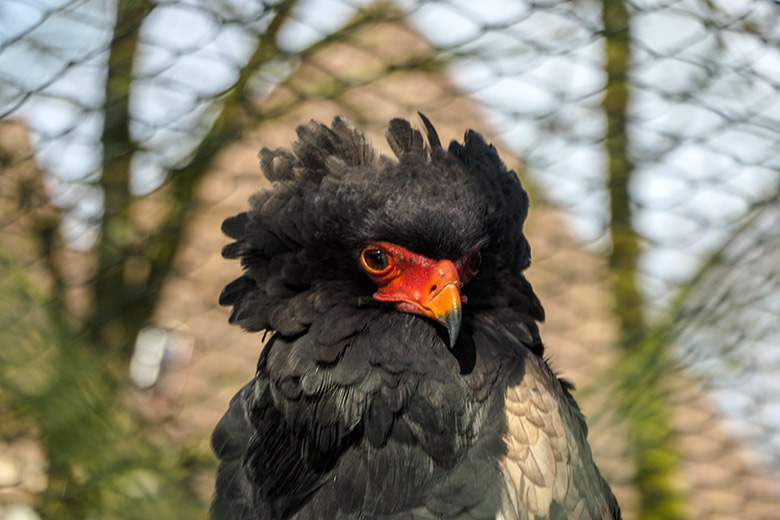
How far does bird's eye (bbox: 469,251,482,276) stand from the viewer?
153 centimetres

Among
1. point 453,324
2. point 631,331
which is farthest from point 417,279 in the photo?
point 631,331

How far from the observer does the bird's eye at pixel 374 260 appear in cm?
149

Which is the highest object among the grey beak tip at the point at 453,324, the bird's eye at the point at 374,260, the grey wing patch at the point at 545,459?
the bird's eye at the point at 374,260

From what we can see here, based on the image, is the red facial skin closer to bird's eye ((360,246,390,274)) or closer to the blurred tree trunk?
bird's eye ((360,246,390,274))

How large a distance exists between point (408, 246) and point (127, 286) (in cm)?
189

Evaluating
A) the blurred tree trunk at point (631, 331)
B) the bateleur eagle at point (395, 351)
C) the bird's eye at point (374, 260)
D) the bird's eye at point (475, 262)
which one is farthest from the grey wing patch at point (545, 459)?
the bird's eye at point (374, 260)

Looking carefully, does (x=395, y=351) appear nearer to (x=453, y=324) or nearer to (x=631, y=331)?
(x=453, y=324)

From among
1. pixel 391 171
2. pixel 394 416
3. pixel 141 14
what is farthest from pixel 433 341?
pixel 141 14

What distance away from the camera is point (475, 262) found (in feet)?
5.08

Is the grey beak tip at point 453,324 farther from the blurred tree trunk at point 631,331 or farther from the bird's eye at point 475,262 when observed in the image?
the blurred tree trunk at point 631,331

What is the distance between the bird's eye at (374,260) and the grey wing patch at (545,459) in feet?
1.26

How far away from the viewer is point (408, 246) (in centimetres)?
148

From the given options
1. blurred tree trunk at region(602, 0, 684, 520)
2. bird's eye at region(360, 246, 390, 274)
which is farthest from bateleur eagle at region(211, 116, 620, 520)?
blurred tree trunk at region(602, 0, 684, 520)

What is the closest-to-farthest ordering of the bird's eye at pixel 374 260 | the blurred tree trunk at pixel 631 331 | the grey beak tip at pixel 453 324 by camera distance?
the blurred tree trunk at pixel 631 331 → the grey beak tip at pixel 453 324 → the bird's eye at pixel 374 260
